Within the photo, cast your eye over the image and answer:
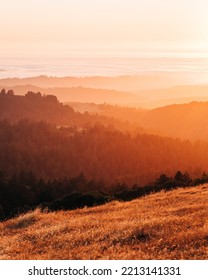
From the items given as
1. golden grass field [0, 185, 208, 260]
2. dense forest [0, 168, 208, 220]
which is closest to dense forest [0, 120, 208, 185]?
dense forest [0, 168, 208, 220]

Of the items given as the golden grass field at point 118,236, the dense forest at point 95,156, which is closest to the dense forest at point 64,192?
the golden grass field at point 118,236

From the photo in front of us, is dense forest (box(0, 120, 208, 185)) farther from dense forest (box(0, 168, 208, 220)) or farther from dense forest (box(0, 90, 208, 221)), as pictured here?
dense forest (box(0, 168, 208, 220))

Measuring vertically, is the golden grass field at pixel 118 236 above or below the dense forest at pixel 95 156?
above

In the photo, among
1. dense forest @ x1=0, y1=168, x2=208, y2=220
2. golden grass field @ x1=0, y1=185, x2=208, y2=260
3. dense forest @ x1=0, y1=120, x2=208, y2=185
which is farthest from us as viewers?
dense forest @ x1=0, y1=120, x2=208, y2=185

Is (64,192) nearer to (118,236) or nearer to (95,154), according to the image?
(118,236)

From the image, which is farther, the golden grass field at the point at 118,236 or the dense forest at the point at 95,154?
the dense forest at the point at 95,154

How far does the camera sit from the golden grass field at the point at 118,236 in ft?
48.8

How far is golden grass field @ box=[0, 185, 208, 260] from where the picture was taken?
1486 cm

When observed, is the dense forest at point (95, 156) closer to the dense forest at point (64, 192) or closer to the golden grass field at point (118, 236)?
the dense forest at point (64, 192)

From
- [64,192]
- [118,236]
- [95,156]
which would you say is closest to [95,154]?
[95,156]

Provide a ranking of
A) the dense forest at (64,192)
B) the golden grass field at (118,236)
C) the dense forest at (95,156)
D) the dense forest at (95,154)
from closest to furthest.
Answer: the golden grass field at (118,236) → the dense forest at (64,192) → the dense forest at (95,156) → the dense forest at (95,154)

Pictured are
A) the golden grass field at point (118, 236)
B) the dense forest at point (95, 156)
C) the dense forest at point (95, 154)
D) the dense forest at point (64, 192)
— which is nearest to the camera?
the golden grass field at point (118, 236)

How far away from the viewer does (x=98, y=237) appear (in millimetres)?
17797

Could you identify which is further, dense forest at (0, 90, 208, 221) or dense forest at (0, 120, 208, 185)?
dense forest at (0, 120, 208, 185)
